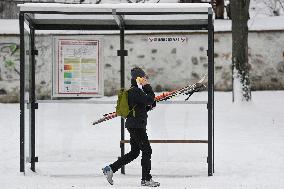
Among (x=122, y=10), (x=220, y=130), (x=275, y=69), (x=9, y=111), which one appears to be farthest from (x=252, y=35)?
(x=122, y=10)

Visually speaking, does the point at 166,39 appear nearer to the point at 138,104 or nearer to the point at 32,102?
the point at 138,104

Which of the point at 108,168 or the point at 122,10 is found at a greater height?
the point at 122,10

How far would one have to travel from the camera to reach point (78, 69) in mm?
9578

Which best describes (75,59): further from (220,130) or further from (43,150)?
(220,130)

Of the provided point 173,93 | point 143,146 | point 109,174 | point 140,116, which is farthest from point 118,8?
point 109,174

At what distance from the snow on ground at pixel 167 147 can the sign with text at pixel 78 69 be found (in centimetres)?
119

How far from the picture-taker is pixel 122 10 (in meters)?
8.45

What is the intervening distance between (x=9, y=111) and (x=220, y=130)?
6.39 meters

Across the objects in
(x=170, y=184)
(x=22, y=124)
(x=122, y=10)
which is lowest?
(x=170, y=184)

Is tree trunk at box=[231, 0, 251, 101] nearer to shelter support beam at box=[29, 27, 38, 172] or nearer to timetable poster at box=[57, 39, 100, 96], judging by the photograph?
timetable poster at box=[57, 39, 100, 96]

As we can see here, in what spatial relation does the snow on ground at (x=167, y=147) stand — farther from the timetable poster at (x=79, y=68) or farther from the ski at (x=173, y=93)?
the timetable poster at (x=79, y=68)

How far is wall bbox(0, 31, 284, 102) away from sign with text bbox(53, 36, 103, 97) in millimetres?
9474

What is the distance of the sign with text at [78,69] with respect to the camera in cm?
951

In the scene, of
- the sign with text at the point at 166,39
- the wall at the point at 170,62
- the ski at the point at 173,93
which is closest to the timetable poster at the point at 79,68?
the ski at the point at 173,93
